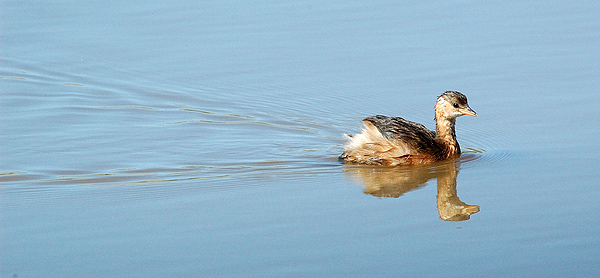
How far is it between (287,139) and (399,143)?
1451 millimetres

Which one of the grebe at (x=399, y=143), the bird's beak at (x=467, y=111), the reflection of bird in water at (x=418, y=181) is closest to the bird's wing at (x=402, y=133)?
the grebe at (x=399, y=143)

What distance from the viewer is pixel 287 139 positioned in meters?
10.4

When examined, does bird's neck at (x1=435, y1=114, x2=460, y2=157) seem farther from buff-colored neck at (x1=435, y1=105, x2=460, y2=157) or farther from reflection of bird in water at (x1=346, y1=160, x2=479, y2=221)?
reflection of bird in water at (x1=346, y1=160, x2=479, y2=221)

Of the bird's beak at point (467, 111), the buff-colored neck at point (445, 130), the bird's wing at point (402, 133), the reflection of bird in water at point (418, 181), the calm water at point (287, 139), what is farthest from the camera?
the buff-colored neck at point (445, 130)

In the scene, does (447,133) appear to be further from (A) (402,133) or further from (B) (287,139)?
(B) (287,139)

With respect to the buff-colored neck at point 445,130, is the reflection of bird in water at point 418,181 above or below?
below

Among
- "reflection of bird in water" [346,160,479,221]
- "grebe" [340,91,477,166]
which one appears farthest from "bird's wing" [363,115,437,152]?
"reflection of bird in water" [346,160,479,221]

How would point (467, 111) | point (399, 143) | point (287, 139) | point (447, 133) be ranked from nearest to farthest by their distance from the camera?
1. point (399, 143)
2. point (467, 111)
3. point (447, 133)
4. point (287, 139)

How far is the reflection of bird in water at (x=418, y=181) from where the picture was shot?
738 centimetres

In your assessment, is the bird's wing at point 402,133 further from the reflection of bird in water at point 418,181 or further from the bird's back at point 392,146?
the reflection of bird in water at point 418,181

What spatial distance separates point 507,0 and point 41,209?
919cm

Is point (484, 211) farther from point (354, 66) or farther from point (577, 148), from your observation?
point (354, 66)

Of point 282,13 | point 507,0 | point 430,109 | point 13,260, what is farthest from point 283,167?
point 507,0

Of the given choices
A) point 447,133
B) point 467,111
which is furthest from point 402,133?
point 467,111
